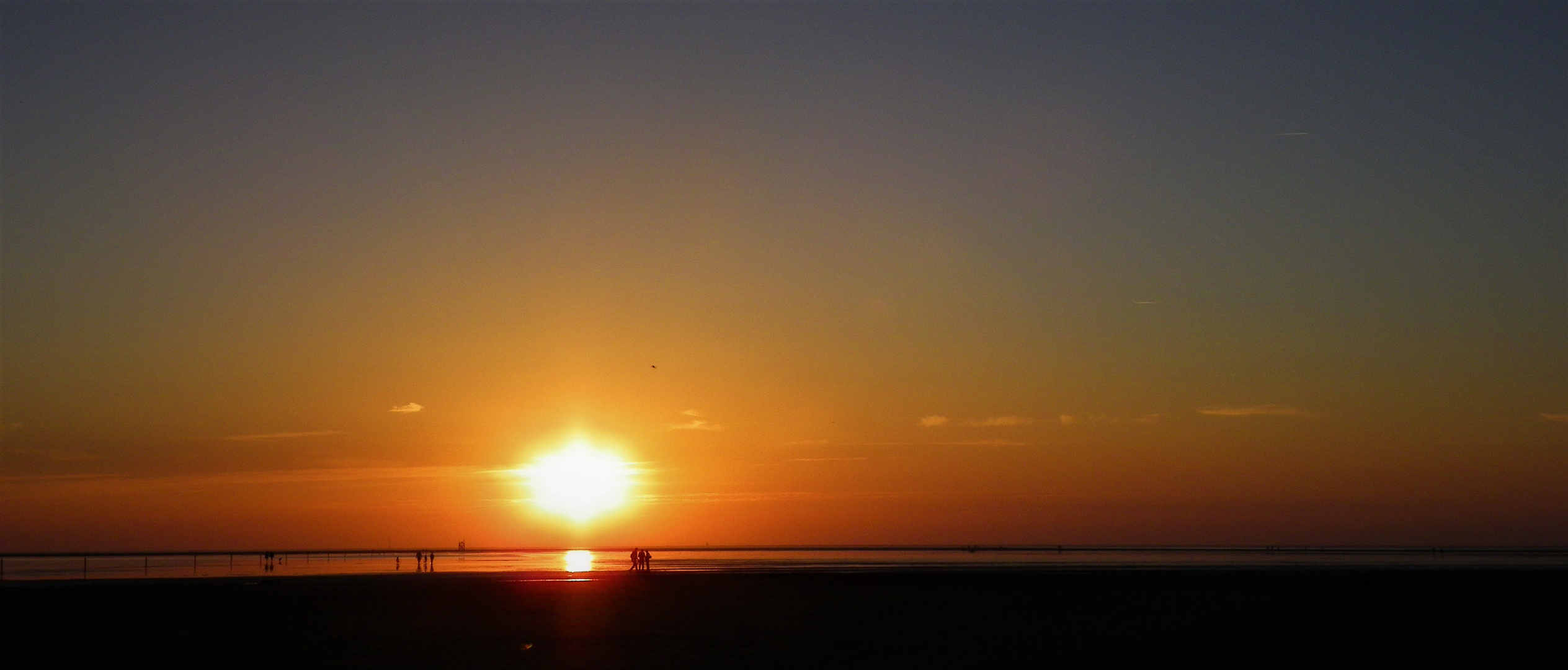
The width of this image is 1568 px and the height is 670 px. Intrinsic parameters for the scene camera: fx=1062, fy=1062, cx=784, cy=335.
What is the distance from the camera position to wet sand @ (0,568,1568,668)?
24.4 metres

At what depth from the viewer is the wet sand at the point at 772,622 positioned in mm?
24359

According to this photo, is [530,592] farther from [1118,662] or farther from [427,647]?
[1118,662]

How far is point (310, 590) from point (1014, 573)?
33.3 metres

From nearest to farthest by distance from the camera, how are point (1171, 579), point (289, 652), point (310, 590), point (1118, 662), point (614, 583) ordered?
1. point (1118, 662)
2. point (289, 652)
3. point (310, 590)
4. point (614, 583)
5. point (1171, 579)

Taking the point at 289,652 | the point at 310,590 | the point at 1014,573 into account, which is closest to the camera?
the point at 289,652

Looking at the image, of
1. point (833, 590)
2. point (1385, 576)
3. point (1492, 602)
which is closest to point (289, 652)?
point (833, 590)

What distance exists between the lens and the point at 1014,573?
180ft

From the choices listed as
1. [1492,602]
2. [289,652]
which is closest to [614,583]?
[289,652]

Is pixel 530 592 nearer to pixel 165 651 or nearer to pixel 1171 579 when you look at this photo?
pixel 165 651

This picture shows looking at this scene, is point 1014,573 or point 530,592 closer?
point 530,592

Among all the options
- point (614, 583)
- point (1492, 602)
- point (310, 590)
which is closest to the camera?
point (1492, 602)

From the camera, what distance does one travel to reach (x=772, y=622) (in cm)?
3053

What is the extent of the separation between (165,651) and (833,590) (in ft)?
76.7

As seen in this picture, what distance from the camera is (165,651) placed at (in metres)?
25.2
